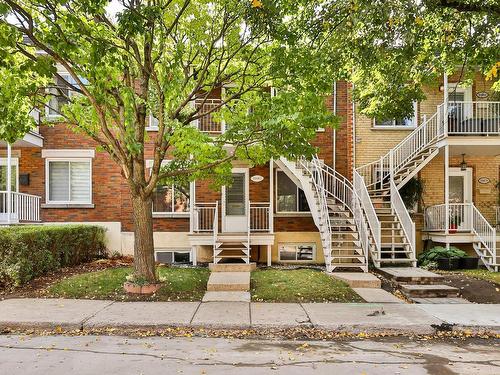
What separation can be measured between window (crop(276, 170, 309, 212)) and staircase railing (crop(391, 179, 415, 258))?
336 cm

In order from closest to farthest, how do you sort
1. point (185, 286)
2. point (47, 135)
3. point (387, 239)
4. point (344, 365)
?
1. point (344, 365)
2. point (185, 286)
3. point (387, 239)
4. point (47, 135)

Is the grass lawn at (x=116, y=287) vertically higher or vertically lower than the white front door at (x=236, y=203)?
lower

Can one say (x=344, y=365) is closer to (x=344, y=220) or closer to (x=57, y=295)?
(x=57, y=295)

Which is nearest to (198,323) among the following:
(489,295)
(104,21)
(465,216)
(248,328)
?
(248,328)

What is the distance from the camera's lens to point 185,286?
34.8ft

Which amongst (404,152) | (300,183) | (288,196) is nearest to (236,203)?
(288,196)

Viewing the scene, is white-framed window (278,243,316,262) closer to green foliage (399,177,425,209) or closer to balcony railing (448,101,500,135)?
green foliage (399,177,425,209)

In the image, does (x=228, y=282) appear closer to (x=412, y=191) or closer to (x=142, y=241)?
Answer: (x=142, y=241)

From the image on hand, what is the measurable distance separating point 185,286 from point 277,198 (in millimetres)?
7089

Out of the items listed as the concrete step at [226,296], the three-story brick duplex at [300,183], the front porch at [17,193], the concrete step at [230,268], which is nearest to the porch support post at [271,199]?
the three-story brick duplex at [300,183]

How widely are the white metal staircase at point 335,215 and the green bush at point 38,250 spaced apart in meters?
6.81

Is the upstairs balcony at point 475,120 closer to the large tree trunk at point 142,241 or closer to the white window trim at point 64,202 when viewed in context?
the large tree trunk at point 142,241

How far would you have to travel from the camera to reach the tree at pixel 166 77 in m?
8.58

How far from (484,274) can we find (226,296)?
7.90m
